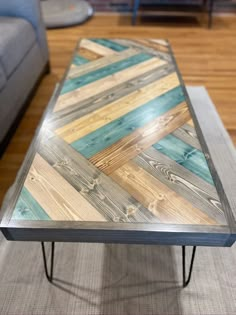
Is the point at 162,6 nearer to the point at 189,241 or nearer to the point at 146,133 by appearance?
the point at 146,133

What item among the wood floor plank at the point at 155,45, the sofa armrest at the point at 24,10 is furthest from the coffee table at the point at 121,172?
the sofa armrest at the point at 24,10

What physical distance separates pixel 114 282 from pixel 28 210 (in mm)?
413

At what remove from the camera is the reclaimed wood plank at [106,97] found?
1004mm

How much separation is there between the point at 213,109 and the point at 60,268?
128 centimetres

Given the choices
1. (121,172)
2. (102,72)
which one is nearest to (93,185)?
(121,172)

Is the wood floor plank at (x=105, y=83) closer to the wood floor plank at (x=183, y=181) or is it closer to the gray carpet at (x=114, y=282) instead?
the wood floor plank at (x=183, y=181)

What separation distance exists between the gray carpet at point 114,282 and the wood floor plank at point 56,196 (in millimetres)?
349

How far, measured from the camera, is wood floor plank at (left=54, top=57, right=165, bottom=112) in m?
1.09

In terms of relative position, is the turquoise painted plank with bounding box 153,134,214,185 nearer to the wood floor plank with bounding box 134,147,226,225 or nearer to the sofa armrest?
the wood floor plank with bounding box 134,147,226,225

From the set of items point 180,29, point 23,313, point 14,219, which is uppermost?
point 14,219

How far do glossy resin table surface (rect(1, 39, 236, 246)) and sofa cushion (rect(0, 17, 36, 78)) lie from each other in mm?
378

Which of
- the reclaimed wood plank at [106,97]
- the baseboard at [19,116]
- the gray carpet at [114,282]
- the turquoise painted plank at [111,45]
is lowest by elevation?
the gray carpet at [114,282]

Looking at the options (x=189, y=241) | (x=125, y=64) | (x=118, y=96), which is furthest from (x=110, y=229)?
(x=125, y=64)

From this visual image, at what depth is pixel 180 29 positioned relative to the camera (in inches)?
117
